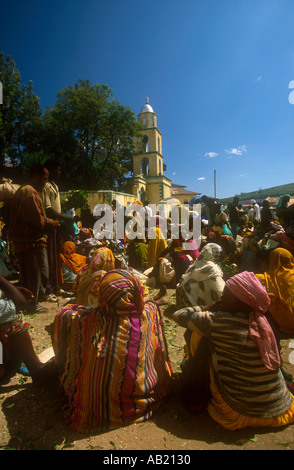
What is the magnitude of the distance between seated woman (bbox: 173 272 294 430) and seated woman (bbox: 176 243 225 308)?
4.88 ft

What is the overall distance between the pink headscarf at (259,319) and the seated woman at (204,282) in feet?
4.98

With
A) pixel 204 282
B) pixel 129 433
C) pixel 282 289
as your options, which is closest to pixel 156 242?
pixel 204 282

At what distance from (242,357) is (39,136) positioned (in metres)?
29.3

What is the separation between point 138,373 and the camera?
210 centimetres

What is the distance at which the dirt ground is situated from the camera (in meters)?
1.89

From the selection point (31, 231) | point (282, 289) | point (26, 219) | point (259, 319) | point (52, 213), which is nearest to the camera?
point (259, 319)

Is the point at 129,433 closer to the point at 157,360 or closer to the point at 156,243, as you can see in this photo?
the point at 157,360

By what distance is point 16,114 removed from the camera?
25.9 metres

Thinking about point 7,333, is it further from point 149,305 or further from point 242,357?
point 242,357

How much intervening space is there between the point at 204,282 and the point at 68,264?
3.22m

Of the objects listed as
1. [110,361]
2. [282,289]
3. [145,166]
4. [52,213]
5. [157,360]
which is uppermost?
[145,166]

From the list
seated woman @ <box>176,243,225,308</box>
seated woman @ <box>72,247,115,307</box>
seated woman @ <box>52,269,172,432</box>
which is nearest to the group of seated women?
seated woman @ <box>52,269,172,432</box>

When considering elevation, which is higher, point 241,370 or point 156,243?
point 156,243
